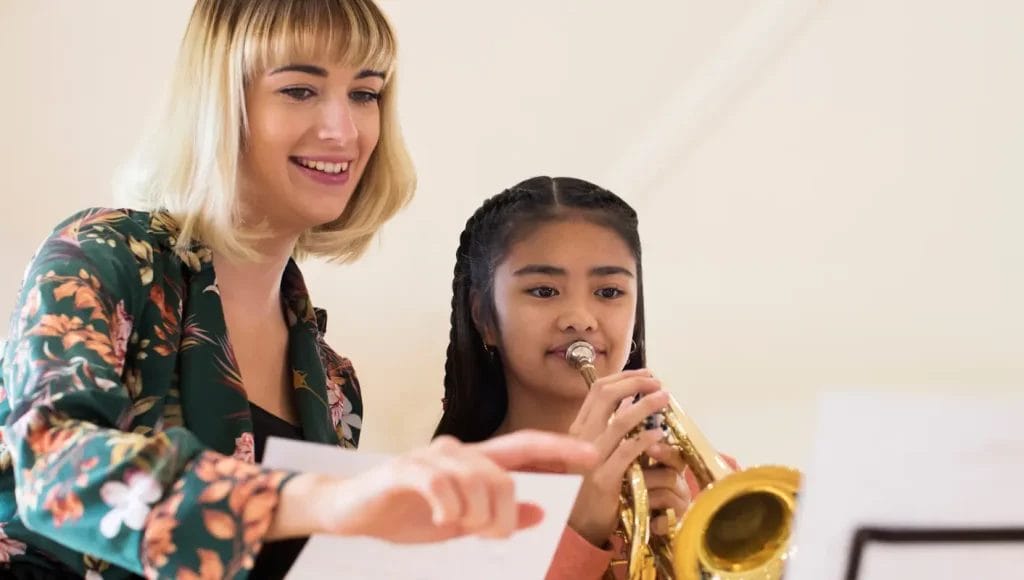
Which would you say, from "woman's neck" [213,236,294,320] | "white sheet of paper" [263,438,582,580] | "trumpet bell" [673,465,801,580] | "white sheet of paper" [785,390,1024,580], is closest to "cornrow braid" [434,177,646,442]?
"woman's neck" [213,236,294,320]

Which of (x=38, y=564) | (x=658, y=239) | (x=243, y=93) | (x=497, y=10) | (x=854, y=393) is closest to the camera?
(x=854, y=393)

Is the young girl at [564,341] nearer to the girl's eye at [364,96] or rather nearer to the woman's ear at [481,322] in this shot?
the woman's ear at [481,322]

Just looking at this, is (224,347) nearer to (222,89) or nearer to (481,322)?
(222,89)

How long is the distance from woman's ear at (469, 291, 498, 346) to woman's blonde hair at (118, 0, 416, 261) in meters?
0.33

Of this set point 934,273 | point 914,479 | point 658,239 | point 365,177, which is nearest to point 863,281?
point 934,273

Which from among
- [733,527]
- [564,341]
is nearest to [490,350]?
[564,341]

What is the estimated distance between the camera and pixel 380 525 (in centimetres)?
59

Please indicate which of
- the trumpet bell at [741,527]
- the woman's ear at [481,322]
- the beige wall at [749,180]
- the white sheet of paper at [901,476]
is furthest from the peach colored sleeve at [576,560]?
the beige wall at [749,180]

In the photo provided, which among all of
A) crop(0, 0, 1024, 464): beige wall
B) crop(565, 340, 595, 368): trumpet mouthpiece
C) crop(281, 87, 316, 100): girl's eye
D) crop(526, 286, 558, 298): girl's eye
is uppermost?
crop(0, 0, 1024, 464): beige wall

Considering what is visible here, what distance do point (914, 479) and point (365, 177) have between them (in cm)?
76

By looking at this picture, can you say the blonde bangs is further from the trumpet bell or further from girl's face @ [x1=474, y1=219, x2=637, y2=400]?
the trumpet bell

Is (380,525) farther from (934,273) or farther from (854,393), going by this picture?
(934,273)

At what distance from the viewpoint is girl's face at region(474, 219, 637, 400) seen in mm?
1229

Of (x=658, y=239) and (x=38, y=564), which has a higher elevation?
(x=658, y=239)
